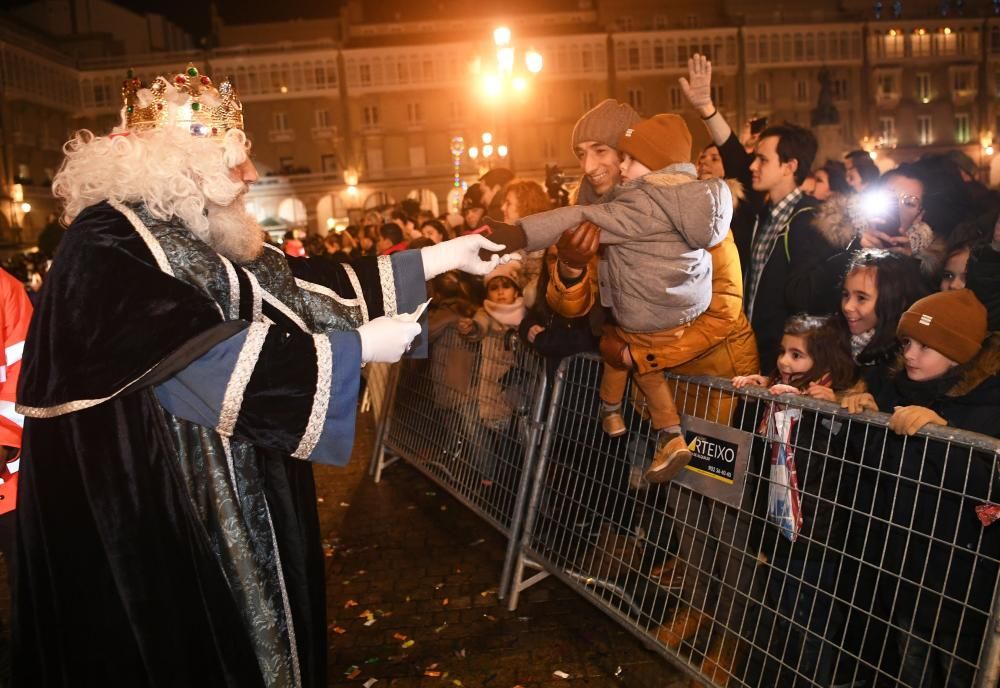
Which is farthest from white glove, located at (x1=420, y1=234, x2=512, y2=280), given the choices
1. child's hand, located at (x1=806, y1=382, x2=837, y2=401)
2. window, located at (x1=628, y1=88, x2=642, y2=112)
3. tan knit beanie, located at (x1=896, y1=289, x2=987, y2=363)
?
window, located at (x1=628, y1=88, x2=642, y2=112)

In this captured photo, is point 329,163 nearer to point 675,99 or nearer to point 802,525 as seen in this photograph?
point 675,99

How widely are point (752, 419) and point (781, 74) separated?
51001 mm

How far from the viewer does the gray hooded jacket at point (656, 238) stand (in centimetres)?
324

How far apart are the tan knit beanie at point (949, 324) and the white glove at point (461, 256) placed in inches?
66.4

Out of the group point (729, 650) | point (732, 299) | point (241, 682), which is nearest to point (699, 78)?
point (732, 299)

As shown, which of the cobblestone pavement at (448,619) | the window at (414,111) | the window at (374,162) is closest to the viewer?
the cobblestone pavement at (448,619)

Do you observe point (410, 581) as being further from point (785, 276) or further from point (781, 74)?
point (781, 74)

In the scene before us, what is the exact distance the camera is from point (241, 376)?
238 centimetres

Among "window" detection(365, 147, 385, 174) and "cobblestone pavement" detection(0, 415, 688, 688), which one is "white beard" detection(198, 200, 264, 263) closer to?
"cobblestone pavement" detection(0, 415, 688, 688)

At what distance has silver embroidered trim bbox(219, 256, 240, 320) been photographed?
2646 millimetres

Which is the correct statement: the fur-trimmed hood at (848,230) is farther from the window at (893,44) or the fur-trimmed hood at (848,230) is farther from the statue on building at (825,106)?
the window at (893,44)

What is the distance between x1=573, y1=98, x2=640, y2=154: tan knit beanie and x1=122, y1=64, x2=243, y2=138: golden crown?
6.17ft

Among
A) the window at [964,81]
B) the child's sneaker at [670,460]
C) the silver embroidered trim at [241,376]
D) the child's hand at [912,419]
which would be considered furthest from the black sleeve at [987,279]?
the window at [964,81]

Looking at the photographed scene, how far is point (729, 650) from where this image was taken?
144 inches
